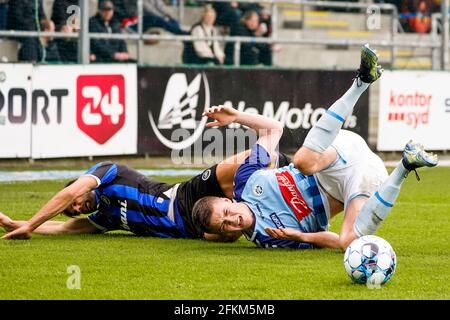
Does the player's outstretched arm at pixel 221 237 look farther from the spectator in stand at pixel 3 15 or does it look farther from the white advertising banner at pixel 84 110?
the spectator in stand at pixel 3 15

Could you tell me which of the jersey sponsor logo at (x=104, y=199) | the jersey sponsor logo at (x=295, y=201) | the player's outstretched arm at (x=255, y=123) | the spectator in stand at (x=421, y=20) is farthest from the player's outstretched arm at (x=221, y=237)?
the spectator in stand at (x=421, y=20)

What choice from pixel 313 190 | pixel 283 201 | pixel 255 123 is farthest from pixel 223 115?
pixel 313 190

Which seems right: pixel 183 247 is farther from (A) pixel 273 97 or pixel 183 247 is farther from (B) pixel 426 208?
(A) pixel 273 97

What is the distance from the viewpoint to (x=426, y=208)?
13.4 metres

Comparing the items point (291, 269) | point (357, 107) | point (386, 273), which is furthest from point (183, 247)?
point (357, 107)

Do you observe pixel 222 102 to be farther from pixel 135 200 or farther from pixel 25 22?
pixel 135 200

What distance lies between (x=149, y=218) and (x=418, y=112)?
1147 cm

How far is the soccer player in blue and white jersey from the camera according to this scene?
30.2 ft

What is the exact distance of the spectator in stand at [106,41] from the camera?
18031mm

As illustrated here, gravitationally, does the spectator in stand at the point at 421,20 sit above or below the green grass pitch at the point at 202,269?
above

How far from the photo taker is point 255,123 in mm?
10148

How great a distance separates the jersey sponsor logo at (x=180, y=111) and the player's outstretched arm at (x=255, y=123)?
26.9 ft

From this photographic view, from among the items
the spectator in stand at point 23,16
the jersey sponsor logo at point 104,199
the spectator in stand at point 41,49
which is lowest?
the jersey sponsor logo at point 104,199

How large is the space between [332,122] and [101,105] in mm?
8798
